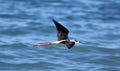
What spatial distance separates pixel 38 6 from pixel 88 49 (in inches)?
159

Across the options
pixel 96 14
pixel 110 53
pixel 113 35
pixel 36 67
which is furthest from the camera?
pixel 96 14

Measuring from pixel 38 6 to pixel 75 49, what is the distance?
3966 millimetres

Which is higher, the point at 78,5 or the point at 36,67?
the point at 78,5

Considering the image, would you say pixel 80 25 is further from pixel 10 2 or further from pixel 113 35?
pixel 10 2

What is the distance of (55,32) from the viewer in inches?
655

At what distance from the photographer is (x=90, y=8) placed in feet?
62.1

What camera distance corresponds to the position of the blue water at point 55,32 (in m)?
14.3

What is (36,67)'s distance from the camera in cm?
1398

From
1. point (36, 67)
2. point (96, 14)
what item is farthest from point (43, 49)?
point (96, 14)

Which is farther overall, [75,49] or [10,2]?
[10,2]

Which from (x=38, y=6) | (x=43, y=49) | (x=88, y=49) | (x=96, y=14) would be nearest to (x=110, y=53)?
(x=88, y=49)

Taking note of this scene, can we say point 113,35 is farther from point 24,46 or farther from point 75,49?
point 24,46

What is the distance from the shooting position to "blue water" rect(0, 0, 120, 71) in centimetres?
1430

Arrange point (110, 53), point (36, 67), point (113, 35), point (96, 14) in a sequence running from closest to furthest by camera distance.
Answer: point (36, 67)
point (110, 53)
point (113, 35)
point (96, 14)
